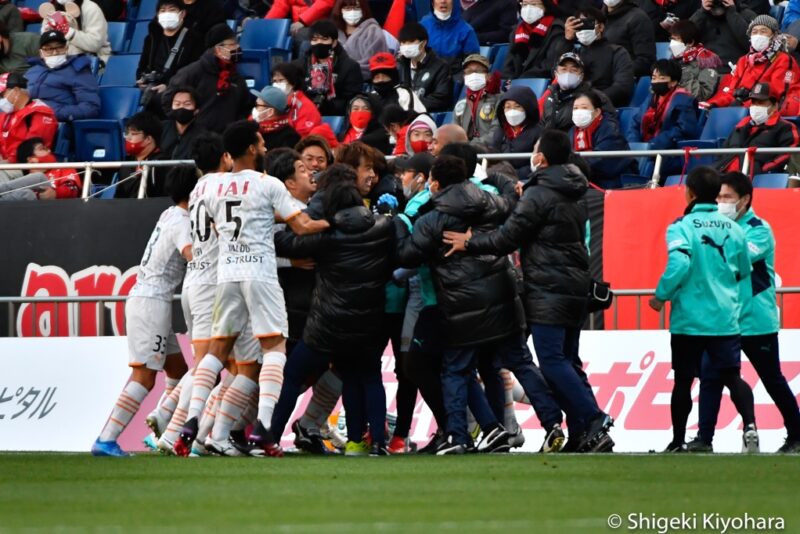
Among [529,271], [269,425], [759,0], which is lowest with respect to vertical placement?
[269,425]

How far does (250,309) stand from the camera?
11.3 meters

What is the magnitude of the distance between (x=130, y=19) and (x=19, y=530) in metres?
16.5

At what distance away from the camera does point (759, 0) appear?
18.7 m

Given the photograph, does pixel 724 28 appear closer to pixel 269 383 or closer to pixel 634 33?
pixel 634 33

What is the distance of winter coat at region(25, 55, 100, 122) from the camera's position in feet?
64.6

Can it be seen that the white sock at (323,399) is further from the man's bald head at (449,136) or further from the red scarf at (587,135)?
the red scarf at (587,135)

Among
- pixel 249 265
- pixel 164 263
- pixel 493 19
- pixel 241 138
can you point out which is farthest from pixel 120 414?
pixel 493 19

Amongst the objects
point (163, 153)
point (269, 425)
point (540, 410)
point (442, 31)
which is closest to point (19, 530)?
point (269, 425)

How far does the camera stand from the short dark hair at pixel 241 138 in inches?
450

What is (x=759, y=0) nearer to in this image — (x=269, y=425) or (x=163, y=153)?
(x=163, y=153)

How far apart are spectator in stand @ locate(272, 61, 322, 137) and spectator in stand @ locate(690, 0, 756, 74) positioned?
422 centimetres

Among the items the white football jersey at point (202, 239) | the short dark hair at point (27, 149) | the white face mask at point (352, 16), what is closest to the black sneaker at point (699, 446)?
the white football jersey at point (202, 239)

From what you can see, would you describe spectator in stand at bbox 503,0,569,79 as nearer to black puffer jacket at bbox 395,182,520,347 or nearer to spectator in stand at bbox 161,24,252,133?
spectator in stand at bbox 161,24,252,133

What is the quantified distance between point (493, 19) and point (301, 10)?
97.2 inches
